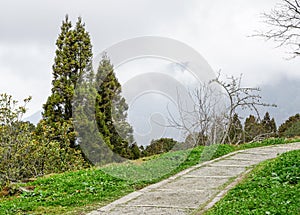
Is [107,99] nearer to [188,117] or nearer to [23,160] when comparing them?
[188,117]

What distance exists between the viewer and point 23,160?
34.3 ft

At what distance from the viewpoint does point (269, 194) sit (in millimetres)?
5141

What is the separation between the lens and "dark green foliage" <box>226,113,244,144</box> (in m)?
13.8

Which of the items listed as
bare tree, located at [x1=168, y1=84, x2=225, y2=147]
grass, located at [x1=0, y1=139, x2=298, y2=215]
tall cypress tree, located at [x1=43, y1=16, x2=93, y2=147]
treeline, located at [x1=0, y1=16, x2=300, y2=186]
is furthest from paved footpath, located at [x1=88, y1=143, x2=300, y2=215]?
tall cypress tree, located at [x1=43, y1=16, x2=93, y2=147]

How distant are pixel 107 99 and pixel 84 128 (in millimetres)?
1669

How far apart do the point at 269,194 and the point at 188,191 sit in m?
1.64

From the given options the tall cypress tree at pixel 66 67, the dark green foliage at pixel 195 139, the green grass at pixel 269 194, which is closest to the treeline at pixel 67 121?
the tall cypress tree at pixel 66 67

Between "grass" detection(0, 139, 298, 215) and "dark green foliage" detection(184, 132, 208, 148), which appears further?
"dark green foliage" detection(184, 132, 208, 148)

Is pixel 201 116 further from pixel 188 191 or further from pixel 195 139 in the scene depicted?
pixel 188 191

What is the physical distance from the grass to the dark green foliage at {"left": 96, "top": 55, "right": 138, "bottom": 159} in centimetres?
232

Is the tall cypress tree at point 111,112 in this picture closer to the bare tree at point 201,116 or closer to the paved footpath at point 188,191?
the bare tree at point 201,116

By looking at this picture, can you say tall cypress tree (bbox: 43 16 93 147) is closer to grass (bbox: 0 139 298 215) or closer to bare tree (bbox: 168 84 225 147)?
bare tree (bbox: 168 84 225 147)

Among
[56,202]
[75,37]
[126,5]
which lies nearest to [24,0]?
[126,5]

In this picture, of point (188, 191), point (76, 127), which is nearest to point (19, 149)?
point (76, 127)
